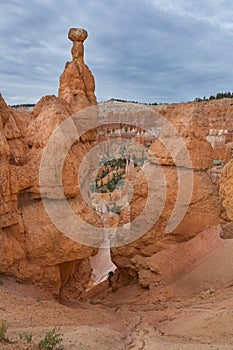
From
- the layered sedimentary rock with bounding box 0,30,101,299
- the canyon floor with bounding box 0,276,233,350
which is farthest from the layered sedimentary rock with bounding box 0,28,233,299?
the canyon floor with bounding box 0,276,233,350

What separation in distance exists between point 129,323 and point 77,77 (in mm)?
8821

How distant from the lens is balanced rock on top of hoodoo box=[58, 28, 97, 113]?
507 inches

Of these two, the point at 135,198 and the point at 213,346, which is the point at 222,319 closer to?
the point at 213,346

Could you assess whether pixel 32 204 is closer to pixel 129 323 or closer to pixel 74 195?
pixel 74 195

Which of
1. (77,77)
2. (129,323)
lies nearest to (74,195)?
(129,323)

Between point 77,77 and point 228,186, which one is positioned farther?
point 77,77

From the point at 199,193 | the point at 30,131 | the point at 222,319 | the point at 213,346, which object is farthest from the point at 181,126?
the point at 213,346

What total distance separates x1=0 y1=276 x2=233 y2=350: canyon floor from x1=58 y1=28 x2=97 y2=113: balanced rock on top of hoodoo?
7.10 m

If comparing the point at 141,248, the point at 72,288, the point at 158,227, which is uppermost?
the point at 158,227

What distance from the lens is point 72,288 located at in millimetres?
11719

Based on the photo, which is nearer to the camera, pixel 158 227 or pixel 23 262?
pixel 23 262

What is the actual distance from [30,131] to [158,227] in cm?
541

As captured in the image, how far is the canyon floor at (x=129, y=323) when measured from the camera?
511 centimetres

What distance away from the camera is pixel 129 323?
8086 mm
